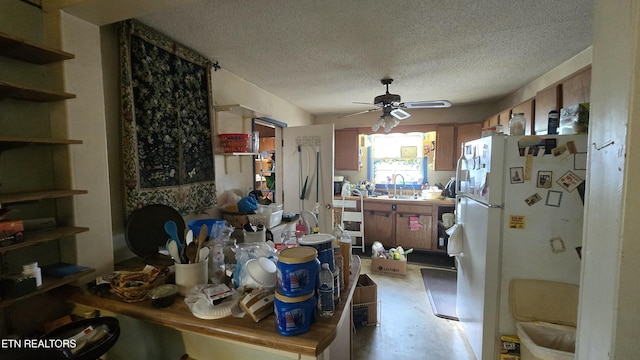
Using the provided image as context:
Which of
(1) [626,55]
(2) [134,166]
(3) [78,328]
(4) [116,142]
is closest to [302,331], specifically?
Answer: (3) [78,328]

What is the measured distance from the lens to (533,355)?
1.36 m

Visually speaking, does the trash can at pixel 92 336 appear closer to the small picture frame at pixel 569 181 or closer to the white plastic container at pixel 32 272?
the white plastic container at pixel 32 272

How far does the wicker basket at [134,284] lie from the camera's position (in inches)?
40.1

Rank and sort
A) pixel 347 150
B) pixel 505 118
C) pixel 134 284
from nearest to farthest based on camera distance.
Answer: pixel 134 284 < pixel 505 118 < pixel 347 150

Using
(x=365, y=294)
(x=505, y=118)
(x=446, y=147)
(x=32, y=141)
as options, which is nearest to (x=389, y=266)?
(x=365, y=294)

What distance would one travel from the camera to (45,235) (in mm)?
1001

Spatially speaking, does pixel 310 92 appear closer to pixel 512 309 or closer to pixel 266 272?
pixel 266 272

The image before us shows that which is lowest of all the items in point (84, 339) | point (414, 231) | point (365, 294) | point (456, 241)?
point (365, 294)

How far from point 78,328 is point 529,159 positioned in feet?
7.62

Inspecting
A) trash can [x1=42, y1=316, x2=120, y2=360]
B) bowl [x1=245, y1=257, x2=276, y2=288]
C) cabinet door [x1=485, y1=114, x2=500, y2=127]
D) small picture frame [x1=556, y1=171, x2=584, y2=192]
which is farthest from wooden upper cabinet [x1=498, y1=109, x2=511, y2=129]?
trash can [x1=42, y1=316, x2=120, y2=360]

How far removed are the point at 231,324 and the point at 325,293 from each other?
1.12 ft

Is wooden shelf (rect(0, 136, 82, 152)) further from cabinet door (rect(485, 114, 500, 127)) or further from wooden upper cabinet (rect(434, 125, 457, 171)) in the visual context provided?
wooden upper cabinet (rect(434, 125, 457, 171))

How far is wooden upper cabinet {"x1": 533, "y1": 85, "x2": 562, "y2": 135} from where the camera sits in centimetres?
198

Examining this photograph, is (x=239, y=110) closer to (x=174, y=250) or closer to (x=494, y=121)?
(x=174, y=250)
